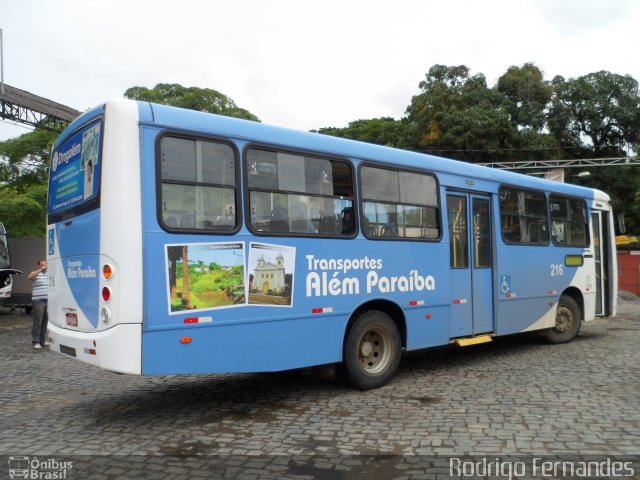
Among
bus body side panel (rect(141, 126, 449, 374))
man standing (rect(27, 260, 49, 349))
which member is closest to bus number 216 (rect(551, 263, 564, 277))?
bus body side panel (rect(141, 126, 449, 374))

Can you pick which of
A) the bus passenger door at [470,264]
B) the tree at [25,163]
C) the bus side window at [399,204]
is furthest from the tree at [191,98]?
the bus side window at [399,204]

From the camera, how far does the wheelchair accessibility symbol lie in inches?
356

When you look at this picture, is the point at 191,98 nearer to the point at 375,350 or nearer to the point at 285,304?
the point at 375,350

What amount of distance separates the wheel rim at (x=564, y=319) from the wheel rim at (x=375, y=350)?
4864mm

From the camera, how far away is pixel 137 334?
5.17 metres

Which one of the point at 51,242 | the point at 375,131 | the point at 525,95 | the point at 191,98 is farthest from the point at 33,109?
the point at 375,131

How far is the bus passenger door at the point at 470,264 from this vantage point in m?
8.30

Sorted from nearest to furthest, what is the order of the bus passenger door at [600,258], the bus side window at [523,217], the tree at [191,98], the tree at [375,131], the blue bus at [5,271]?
1. the bus side window at [523,217]
2. the bus passenger door at [600,258]
3. the blue bus at [5,271]
4. the tree at [191,98]
5. the tree at [375,131]

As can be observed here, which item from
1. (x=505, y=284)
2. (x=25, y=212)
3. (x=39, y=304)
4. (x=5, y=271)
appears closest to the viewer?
(x=505, y=284)

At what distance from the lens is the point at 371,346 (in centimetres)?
730

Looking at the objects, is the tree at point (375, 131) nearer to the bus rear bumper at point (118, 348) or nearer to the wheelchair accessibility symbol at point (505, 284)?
the wheelchair accessibility symbol at point (505, 284)

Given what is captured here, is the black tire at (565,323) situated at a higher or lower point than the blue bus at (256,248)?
lower

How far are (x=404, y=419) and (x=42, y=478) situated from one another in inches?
129

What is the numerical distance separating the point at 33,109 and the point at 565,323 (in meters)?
19.3
